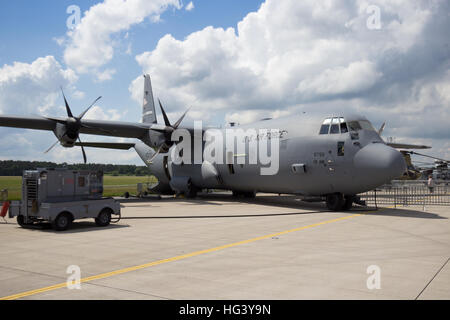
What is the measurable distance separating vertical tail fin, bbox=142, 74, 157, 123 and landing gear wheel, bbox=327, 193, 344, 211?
18.1m

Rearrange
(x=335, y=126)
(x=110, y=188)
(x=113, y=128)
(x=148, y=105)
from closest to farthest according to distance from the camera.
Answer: (x=335, y=126) < (x=113, y=128) < (x=148, y=105) < (x=110, y=188)

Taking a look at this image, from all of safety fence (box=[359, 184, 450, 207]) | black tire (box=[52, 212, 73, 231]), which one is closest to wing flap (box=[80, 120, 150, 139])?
black tire (box=[52, 212, 73, 231])

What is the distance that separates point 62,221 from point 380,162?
12.6 m

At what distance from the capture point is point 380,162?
16.4 meters

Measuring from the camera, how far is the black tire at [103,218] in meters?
13.6

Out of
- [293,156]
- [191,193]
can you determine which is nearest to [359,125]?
[293,156]

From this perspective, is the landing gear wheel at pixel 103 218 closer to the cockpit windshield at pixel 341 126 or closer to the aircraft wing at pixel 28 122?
the cockpit windshield at pixel 341 126

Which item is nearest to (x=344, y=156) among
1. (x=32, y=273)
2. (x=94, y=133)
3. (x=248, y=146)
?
(x=248, y=146)

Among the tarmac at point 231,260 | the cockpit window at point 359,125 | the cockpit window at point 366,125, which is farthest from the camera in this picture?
the cockpit window at point 366,125

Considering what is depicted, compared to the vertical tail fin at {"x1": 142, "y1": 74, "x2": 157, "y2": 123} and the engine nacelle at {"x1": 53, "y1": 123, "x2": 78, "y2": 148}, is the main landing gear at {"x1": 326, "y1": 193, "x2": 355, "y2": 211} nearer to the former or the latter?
the engine nacelle at {"x1": 53, "y1": 123, "x2": 78, "y2": 148}

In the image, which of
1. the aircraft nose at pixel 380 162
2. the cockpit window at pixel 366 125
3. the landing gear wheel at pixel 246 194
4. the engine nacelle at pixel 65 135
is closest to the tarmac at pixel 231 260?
the aircraft nose at pixel 380 162

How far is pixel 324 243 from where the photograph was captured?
1040 cm

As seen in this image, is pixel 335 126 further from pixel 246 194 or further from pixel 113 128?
pixel 113 128
